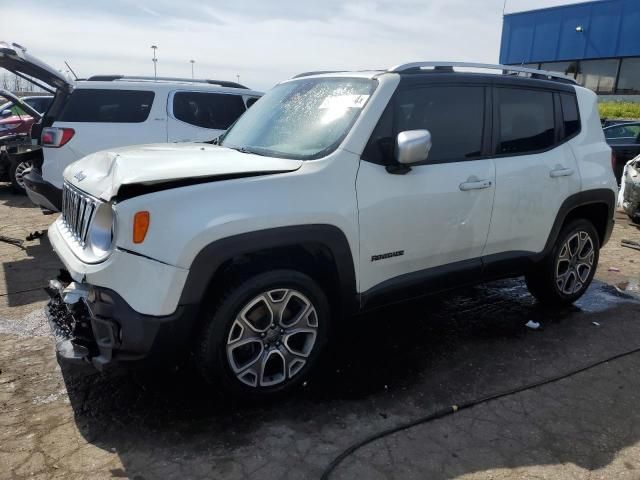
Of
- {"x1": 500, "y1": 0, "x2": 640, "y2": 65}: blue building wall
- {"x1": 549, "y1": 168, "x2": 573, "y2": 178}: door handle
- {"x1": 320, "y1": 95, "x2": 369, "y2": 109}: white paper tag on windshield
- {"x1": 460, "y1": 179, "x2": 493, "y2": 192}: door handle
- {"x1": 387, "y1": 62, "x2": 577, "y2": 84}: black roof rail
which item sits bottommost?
{"x1": 549, "y1": 168, "x2": 573, "y2": 178}: door handle

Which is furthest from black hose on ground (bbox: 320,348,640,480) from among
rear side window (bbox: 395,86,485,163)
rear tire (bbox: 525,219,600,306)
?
rear side window (bbox: 395,86,485,163)

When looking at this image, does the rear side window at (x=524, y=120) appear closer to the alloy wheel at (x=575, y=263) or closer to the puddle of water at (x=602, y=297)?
the alloy wheel at (x=575, y=263)

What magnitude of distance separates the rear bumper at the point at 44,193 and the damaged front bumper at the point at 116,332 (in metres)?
3.68

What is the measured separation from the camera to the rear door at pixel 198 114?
743cm

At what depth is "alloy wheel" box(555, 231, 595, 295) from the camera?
4.58 meters

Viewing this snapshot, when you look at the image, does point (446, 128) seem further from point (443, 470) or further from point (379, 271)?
point (443, 470)

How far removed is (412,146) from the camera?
122 inches

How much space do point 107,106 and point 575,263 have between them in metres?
6.01

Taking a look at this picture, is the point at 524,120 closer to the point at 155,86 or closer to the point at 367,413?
the point at 367,413

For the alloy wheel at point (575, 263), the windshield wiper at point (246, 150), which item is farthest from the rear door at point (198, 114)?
the alloy wheel at point (575, 263)

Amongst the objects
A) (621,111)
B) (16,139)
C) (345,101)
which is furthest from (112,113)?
(621,111)

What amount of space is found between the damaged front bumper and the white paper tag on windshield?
64.5 inches

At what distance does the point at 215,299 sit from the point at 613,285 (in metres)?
4.56

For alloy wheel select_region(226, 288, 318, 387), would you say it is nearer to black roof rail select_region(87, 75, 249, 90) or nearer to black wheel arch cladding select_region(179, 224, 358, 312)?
black wheel arch cladding select_region(179, 224, 358, 312)
